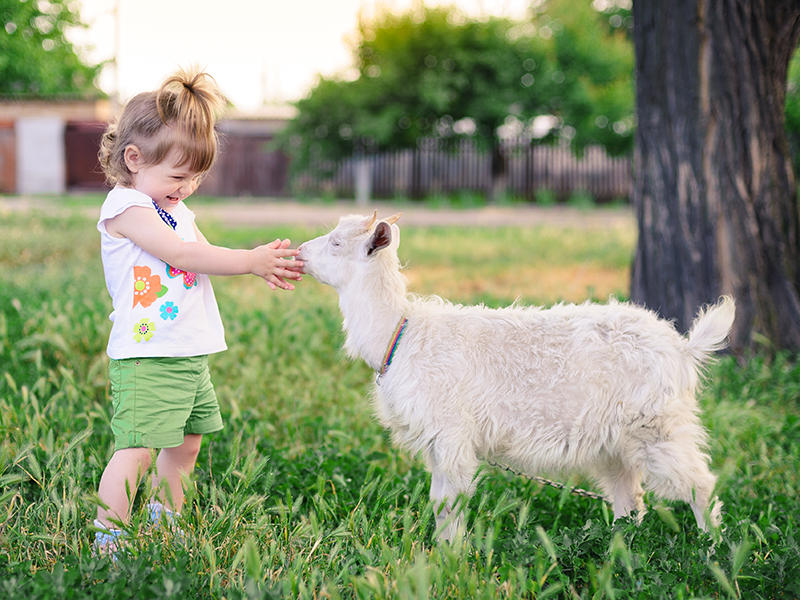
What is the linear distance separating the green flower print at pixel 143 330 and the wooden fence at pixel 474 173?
21.8m

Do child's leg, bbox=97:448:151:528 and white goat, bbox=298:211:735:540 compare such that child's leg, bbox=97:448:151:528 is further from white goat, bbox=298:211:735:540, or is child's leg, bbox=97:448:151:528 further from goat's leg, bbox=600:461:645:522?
goat's leg, bbox=600:461:645:522

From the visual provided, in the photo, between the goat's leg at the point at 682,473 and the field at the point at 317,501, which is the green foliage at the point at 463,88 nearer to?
the field at the point at 317,501

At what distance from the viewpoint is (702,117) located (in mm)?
4891

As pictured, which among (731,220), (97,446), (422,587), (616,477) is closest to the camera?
(422,587)

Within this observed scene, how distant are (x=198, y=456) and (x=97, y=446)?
48 centimetres

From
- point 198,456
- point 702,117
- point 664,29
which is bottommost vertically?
point 198,456

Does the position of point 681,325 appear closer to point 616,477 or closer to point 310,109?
point 616,477

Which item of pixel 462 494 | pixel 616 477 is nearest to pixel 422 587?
pixel 462 494

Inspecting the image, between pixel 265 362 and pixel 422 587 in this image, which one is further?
pixel 265 362

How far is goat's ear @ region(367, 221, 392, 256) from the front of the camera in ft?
8.89

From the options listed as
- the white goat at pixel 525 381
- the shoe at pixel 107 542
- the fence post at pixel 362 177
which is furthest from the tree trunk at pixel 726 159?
the fence post at pixel 362 177

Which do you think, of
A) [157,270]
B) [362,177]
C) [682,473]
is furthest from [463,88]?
[682,473]

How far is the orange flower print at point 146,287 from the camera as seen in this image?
2807 millimetres

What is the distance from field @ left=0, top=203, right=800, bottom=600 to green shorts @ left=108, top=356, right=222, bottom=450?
214 millimetres
